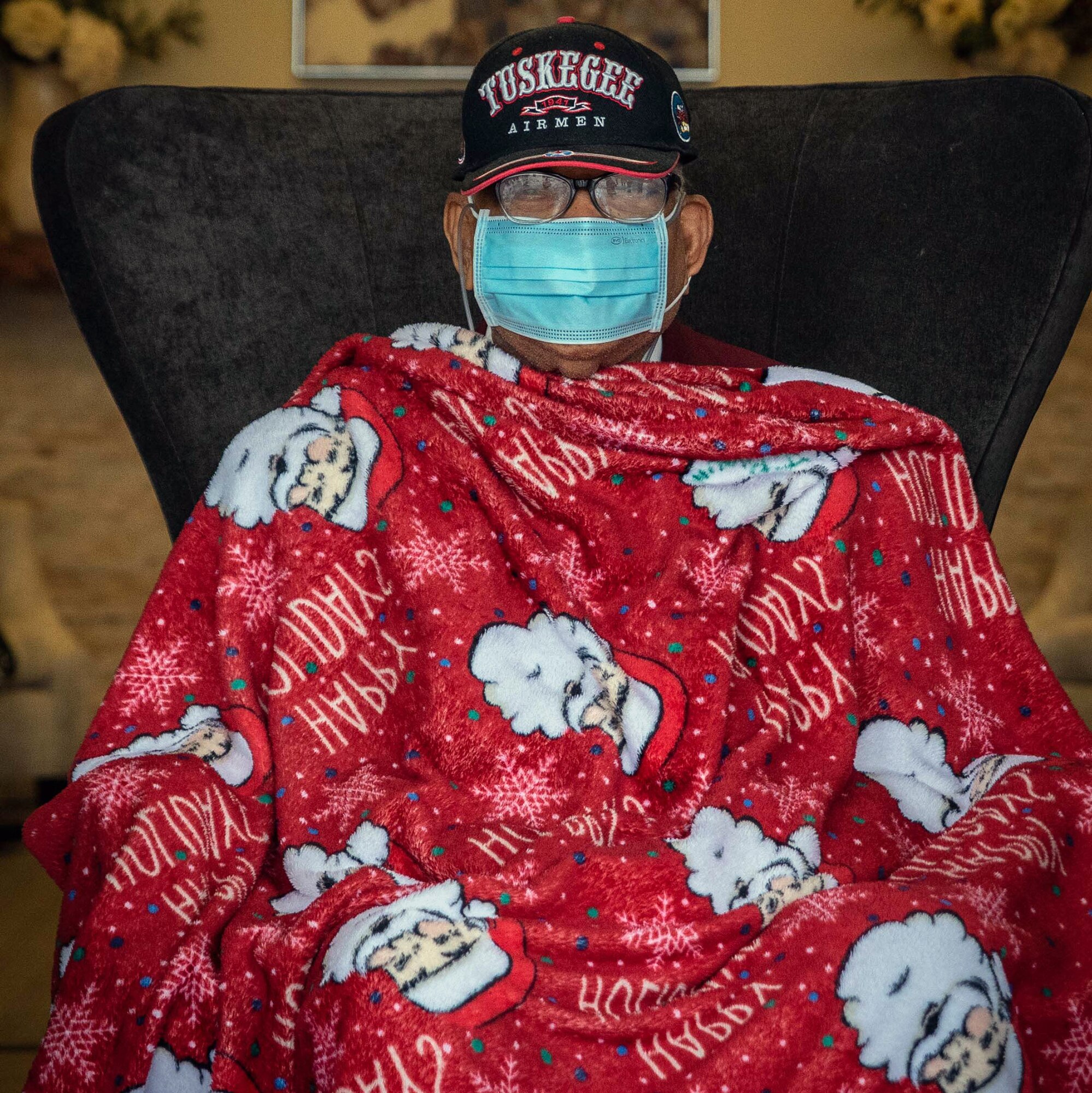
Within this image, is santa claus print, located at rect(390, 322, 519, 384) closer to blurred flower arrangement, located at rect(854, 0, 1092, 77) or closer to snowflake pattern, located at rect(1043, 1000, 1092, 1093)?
snowflake pattern, located at rect(1043, 1000, 1092, 1093)

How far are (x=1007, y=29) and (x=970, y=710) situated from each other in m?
1.46

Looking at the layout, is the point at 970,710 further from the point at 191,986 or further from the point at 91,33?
the point at 91,33

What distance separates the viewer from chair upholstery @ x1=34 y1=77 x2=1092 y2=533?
115 centimetres

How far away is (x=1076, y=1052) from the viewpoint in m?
0.78

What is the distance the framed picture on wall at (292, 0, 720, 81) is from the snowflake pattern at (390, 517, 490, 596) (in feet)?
4.25

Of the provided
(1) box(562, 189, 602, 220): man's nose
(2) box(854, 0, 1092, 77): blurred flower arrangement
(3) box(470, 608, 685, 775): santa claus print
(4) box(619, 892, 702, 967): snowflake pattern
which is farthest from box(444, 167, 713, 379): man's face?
(2) box(854, 0, 1092, 77): blurred flower arrangement

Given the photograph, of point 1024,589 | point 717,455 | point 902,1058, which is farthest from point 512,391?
point 1024,589

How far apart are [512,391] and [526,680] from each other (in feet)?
0.89

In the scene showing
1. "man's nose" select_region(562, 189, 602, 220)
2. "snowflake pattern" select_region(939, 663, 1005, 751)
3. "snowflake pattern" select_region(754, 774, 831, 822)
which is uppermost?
"man's nose" select_region(562, 189, 602, 220)

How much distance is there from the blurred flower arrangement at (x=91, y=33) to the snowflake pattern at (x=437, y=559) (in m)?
1.41

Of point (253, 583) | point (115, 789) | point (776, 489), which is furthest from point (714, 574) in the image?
point (115, 789)

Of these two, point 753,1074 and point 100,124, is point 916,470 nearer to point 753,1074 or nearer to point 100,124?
point 753,1074

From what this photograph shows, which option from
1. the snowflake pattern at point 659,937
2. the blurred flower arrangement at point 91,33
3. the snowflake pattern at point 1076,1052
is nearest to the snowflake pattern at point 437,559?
the snowflake pattern at point 659,937

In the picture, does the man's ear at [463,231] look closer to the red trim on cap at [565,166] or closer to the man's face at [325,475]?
the red trim on cap at [565,166]
